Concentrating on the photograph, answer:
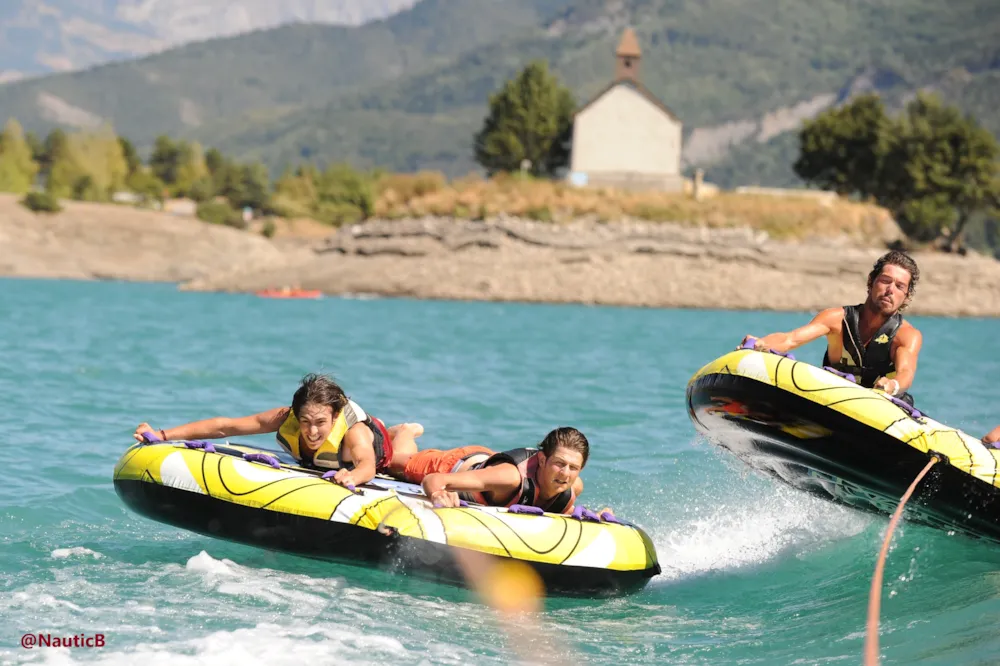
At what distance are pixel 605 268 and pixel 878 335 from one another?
107 feet

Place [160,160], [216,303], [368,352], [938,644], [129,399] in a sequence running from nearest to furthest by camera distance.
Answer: [938,644], [129,399], [368,352], [216,303], [160,160]

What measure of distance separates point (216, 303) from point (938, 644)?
99.5ft

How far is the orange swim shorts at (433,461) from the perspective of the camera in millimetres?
6859

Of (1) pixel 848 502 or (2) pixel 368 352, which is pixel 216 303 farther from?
(1) pixel 848 502

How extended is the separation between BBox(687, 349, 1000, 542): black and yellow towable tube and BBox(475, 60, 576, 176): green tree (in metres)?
48.5

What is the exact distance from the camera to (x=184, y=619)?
5.61 metres

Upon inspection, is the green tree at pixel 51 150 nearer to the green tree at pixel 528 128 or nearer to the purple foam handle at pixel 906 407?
the green tree at pixel 528 128

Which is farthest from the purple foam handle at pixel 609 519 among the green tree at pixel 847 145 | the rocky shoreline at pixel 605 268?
the green tree at pixel 847 145

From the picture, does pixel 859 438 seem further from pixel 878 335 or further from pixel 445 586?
pixel 445 586

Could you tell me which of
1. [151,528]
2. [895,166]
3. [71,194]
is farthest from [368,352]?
[71,194]

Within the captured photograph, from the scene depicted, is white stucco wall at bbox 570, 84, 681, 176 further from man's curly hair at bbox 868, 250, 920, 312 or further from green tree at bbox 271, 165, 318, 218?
man's curly hair at bbox 868, 250, 920, 312

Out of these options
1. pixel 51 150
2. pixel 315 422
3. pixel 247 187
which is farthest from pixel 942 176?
pixel 51 150

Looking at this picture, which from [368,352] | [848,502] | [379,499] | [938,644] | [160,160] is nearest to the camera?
[938,644]

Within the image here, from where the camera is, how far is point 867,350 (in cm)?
709
